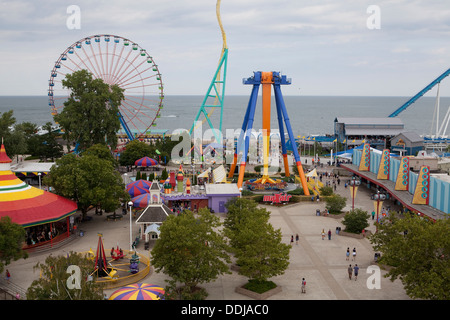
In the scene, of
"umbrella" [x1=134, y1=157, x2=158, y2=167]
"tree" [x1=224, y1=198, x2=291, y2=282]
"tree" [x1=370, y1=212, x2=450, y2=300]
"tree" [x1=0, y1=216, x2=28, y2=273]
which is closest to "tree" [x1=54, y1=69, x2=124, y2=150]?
"umbrella" [x1=134, y1=157, x2=158, y2=167]

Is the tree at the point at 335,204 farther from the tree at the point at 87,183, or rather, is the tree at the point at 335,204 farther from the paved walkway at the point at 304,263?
the tree at the point at 87,183

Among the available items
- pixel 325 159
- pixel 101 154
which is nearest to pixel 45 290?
pixel 101 154

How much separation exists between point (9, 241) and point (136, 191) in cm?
2000

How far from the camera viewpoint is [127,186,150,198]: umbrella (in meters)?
47.6

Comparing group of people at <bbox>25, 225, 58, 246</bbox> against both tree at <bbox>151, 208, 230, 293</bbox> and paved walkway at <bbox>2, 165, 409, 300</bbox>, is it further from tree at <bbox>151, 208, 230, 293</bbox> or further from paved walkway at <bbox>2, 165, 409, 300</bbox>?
tree at <bbox>151, 208, 230, 293</bbox>

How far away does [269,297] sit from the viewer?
2734 cm

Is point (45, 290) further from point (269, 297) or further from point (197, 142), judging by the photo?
point (197, 142)

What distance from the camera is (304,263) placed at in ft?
107

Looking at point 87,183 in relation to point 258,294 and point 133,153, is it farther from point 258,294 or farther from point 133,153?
point 133,153

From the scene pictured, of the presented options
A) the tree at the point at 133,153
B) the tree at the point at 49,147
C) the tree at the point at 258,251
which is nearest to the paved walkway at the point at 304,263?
the tree at the point at 258,251

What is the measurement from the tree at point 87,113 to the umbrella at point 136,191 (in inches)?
586

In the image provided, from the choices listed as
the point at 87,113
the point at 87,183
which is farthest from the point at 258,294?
the point at 87,113

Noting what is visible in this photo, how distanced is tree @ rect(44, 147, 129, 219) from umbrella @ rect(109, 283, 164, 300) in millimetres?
16385

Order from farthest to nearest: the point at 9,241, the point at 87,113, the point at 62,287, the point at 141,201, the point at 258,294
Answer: the point at 87,113, the point at 141,201, the point at 9,241, the point at 258,294, the point at 62,287
